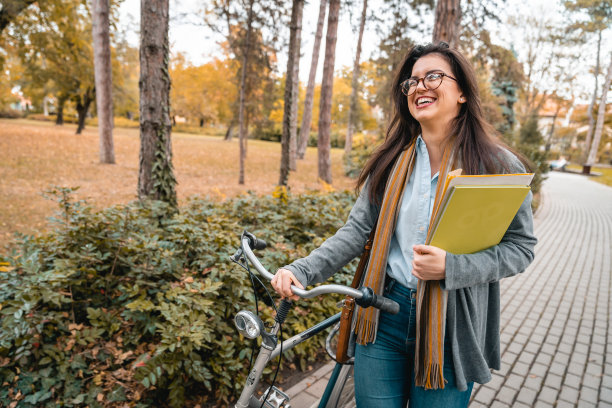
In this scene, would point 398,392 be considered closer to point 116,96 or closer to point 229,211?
point 229,211

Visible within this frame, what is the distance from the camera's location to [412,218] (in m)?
1.53

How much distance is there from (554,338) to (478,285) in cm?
374

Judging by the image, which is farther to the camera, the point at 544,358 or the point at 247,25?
the point at 247,25

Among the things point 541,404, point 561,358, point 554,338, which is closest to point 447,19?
point 554,338

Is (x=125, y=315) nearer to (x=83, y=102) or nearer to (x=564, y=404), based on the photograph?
(x=564, y=404)

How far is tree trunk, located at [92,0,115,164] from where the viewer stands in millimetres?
11969

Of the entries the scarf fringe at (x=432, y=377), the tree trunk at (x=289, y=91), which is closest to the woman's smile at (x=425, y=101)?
the scarf fringe at (x=432, y=377)

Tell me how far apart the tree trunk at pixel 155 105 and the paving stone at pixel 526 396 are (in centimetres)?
409

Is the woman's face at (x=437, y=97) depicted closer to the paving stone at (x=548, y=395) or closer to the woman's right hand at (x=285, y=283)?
the woman's right hand at (x=285, y=283)

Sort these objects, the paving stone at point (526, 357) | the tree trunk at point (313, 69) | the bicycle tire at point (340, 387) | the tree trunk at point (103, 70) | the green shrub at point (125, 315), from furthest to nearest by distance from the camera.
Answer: the tree trunk at point (313, 69) → the tree trunk at point (103, 70) → the paving stone at point (526, 357) → the green shrub at point (125, 315) → the bicycle tire at point (340, 387)

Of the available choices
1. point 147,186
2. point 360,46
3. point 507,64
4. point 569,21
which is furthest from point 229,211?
point 569,21

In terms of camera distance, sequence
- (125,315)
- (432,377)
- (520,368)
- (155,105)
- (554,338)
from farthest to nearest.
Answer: (155,105) → (554,338) → (520,368) → (125,315) → (432,377)

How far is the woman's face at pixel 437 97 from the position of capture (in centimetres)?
153

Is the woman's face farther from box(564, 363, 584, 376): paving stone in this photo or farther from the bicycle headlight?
box(564, 363, 584, 376): paving stone
